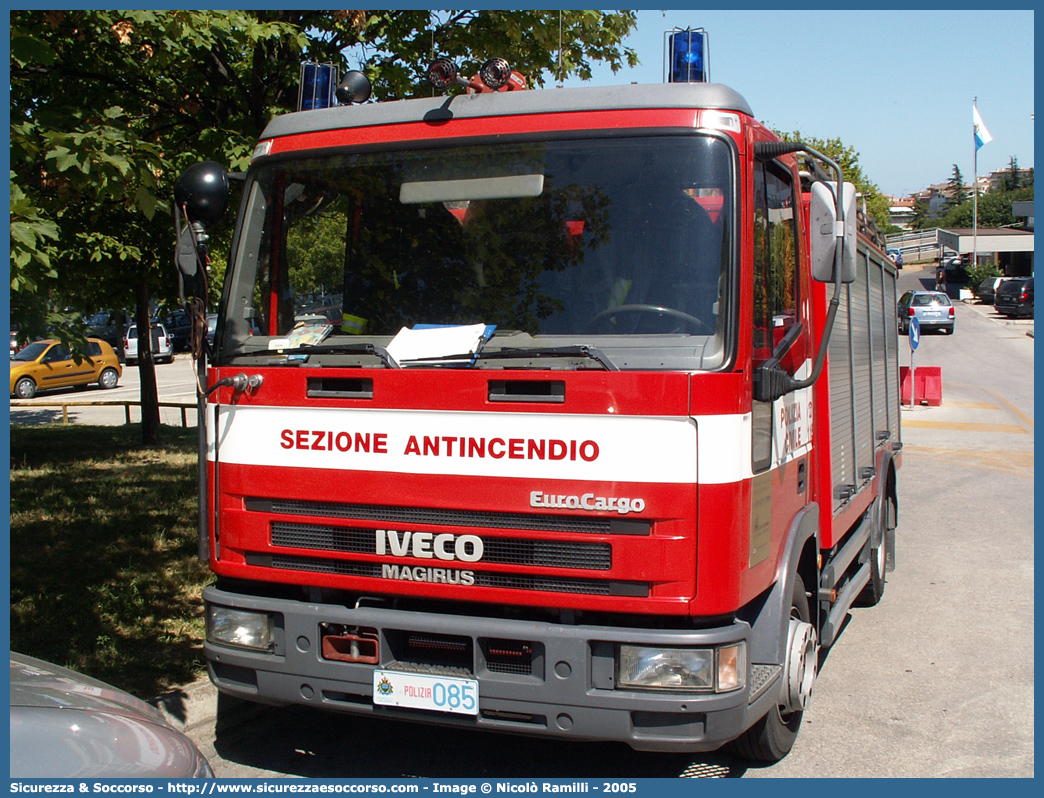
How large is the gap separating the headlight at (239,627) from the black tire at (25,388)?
26.6 metres

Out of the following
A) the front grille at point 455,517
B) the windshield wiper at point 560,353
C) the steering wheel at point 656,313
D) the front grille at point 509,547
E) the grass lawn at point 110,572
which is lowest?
the grass lawn at point 110,572

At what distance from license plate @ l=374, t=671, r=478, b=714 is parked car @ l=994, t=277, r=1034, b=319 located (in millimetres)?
44941

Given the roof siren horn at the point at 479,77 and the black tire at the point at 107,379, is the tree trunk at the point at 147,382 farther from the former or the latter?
the black tire at the point at 107,379

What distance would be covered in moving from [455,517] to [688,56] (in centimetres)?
221

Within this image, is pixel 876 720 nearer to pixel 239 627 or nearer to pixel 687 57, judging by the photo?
pixel 239 627

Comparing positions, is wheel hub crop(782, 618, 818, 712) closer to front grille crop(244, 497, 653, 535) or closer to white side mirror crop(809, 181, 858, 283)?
front grille crop(244, 497, 653, 535)

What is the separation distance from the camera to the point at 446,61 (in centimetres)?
405

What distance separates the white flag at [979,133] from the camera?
45.5 meters

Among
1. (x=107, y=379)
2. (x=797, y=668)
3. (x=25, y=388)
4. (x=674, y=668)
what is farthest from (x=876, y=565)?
(x=107, y=379)

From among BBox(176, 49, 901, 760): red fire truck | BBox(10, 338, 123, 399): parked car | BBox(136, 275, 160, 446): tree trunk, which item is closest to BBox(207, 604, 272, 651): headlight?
BBox(176, 49, 901, 760): red fire truck

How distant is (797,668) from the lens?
13.2 ft

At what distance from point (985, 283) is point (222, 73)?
173 ft

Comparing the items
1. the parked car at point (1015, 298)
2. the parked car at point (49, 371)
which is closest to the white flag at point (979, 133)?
the parked car at point (1015, 298)
